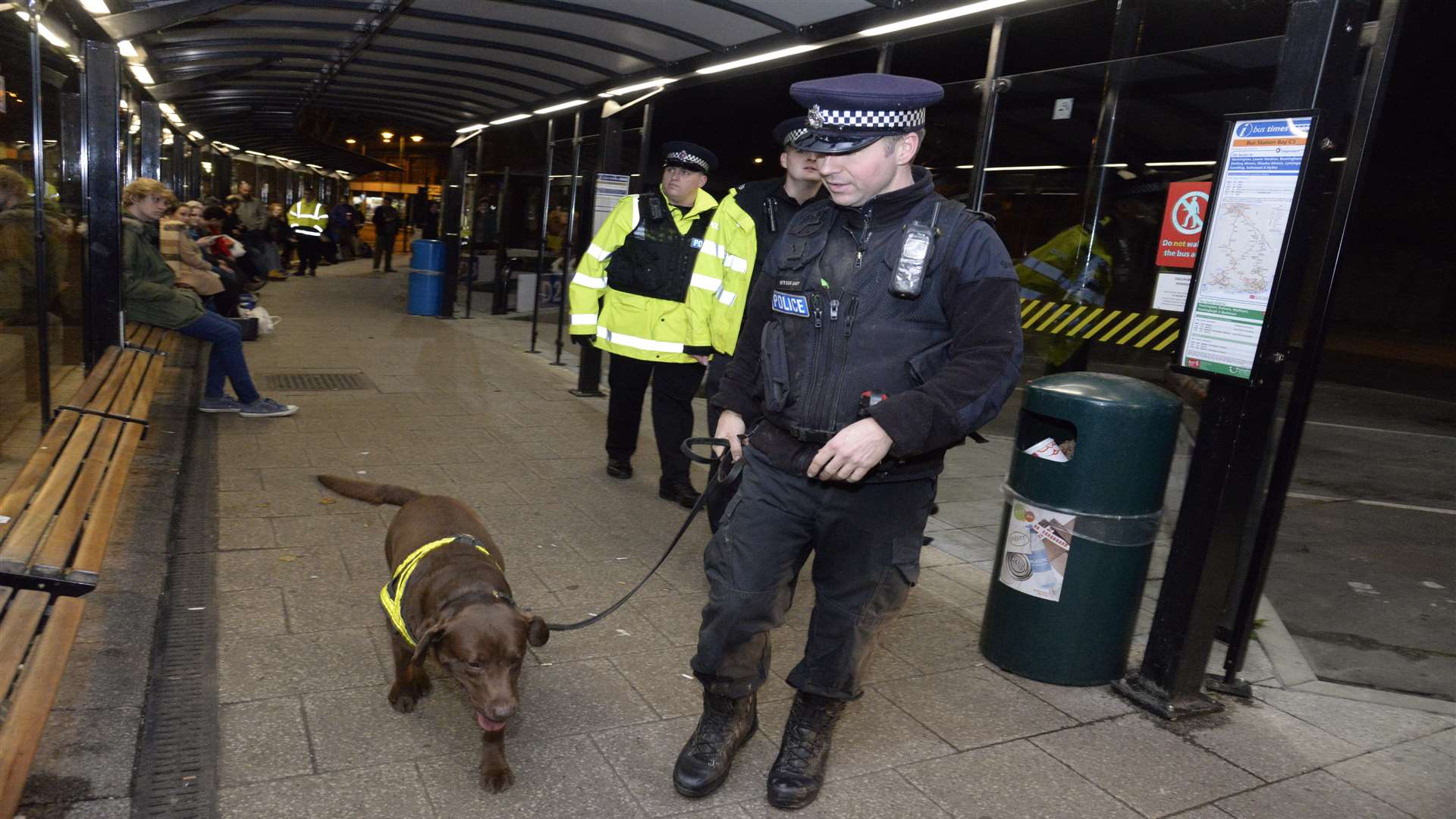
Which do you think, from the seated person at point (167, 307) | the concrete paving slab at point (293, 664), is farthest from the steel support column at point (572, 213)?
the concrete paving slab at point (293, 664)

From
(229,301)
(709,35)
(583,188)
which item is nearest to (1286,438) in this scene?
(709,35)

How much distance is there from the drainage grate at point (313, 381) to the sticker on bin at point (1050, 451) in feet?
19.8

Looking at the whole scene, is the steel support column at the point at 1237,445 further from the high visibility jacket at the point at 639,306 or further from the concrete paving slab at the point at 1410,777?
the high visibility jacket at the point at 639,306

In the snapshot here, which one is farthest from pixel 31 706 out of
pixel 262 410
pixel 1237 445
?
pixel 262 410

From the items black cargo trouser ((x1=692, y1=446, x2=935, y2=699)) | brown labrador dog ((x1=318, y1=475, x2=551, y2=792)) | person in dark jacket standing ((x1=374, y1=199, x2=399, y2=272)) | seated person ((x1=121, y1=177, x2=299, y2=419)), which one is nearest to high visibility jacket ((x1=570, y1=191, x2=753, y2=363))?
brown labrador dog ((x1=318, y1=475, x2=551, y2=792))

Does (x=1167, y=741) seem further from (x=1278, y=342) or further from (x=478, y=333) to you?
(x=478, y=333)

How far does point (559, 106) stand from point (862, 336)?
8760mm

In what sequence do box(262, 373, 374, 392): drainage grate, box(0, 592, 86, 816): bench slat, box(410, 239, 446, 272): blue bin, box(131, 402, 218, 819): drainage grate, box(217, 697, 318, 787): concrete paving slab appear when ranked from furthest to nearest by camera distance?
box(410, 239, 446, 272): blue bin → box(262, 373, 374, 392): drainage grate → box(217, 697, 318, 787): concrete paving slab → box(131, 402, 218, 819): drainage grate → box(0, 592, 86, 816): bench slat

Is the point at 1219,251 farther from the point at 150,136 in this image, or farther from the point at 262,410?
the point at 150,136

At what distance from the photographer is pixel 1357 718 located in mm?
3559

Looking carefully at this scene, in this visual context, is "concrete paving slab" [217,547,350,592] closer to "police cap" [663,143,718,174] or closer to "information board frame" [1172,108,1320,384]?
"police cap" [663,143,718,174]

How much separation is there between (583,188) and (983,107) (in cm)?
563

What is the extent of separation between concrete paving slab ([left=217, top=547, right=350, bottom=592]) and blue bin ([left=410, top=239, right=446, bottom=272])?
958cm

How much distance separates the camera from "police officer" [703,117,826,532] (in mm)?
3928
